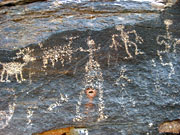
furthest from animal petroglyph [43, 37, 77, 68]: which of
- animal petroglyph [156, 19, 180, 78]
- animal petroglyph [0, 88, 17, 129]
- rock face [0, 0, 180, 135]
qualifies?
animal petroglyph [156, 19, 180, 78]

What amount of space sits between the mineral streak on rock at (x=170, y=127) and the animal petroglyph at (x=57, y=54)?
95 centimetres

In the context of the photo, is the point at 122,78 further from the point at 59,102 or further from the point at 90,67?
the point at 59,102

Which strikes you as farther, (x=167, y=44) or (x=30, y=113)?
(x=167, y=44)

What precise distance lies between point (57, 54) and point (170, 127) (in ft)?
3.68

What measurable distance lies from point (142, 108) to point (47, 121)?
2.52 ft

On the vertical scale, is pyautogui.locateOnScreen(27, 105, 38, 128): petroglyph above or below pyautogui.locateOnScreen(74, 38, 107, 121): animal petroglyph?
below

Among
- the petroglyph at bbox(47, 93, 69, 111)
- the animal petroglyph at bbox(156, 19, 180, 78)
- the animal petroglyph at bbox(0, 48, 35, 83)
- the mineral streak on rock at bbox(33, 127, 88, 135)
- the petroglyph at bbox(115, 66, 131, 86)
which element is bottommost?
the mineral streak on rock at bbox(33, 127, 88, 135)

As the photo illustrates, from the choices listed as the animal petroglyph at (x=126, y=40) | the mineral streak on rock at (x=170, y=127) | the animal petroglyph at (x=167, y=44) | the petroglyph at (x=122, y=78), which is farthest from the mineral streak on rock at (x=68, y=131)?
the animal petroglyph at (x=167, y=44)

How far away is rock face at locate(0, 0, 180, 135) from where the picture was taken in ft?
6.40

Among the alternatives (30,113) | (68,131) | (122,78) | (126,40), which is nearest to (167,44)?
(126,40)

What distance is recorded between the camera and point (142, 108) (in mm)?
1956

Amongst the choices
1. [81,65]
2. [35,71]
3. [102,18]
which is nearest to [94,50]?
[81,65]

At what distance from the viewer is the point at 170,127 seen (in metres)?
1.96

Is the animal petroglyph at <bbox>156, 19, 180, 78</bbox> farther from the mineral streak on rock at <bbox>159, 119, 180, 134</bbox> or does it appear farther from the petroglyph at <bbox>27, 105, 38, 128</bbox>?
the petroglyph at <bbox>27, 105, 38, 128</bbox>
